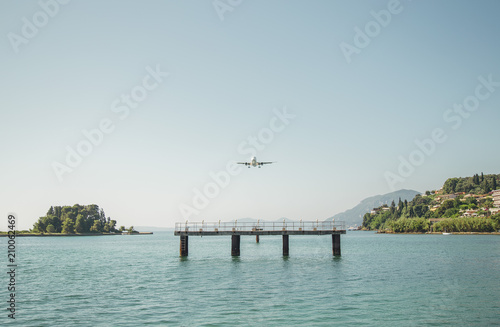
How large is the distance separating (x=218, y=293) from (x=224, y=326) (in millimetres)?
10900

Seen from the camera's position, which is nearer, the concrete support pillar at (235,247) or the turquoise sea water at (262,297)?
the turquoise sea water at (262,297)

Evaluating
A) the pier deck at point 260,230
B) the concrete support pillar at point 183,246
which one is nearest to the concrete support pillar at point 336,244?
the pier deck at point 260,230

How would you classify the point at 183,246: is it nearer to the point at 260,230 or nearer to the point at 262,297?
the point at 260,230

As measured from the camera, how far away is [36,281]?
44.4 metres

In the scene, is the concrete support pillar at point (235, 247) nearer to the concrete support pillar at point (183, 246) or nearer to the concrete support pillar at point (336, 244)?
the concrete support pillar at point (183, 246)

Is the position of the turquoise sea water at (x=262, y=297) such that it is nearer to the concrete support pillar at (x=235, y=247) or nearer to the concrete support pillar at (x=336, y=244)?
the concrete support pillar at (x=235, y=247)

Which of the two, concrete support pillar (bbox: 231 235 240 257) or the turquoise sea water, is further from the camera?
concrete support pillar (bbox: 231 235 240 257)

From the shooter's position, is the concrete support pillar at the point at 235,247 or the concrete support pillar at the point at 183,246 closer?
the concrete support pillar at the point at 235,247

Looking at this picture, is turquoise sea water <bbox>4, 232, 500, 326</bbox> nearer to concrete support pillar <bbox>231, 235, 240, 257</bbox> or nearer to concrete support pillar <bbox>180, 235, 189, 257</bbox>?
concrete support pillar <bbox>231, 235, 240, 257</bbox>

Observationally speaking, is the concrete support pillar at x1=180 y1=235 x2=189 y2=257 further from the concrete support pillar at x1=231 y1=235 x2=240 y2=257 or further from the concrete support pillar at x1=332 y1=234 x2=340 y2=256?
the concrete support pillar at x1=332 y1=234 x2=340 y2=256

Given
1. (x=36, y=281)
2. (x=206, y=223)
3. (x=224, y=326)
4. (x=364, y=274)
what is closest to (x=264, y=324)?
(x=224, y=326)

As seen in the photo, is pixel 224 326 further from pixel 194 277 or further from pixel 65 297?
pixel 194 277

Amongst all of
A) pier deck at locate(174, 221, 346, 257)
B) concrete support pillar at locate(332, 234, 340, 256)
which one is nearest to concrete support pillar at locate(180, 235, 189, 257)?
pier deck at locate(174, 221, 346, 257)

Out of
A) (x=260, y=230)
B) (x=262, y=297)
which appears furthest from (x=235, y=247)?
(x=262, y=297)
